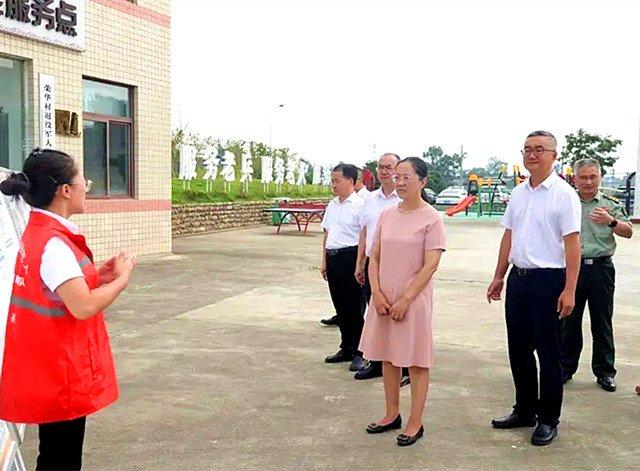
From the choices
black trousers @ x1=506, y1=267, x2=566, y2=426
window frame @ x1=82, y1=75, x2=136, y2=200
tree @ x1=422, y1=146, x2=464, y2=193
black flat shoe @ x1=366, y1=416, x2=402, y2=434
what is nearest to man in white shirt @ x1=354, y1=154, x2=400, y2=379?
black flat shoe @ x1=366, y1=416, x2=402, y2=434

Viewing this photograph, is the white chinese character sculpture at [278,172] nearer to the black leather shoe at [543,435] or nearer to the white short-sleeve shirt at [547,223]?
the white short-sleeve shirt at [547,223]

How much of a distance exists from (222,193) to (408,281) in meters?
17.8

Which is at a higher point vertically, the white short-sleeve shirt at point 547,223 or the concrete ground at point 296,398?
the white short-sleeve shirt at point 547,223

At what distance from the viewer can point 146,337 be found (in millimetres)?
6270

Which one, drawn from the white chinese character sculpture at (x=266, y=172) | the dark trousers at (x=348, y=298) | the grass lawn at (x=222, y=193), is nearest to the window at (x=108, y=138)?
the grass lawn at (x=222, y=193)

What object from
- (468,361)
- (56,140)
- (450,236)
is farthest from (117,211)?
(450,236)

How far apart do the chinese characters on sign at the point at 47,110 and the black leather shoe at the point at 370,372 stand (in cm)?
638

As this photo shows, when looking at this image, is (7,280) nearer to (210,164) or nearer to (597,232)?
(597,232)

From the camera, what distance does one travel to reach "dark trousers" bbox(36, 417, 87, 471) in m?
2.44

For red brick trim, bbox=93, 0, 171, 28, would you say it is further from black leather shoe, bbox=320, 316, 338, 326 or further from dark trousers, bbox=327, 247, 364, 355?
dark trousers, bbox=327, 247, 364, 355

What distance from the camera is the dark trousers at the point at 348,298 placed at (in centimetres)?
558

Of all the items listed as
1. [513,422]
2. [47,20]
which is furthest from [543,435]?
[47,20]

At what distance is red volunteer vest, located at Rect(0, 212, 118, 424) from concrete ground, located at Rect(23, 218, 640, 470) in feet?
4.30

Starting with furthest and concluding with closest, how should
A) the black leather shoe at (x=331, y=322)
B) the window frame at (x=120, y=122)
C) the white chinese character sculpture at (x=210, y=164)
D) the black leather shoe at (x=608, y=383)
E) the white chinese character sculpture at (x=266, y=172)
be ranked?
the white chinese character sculpture at (x=266, y=172), the white chinese character sculpture at (x=210, y=164), the window frame at (x=120, y=122), the black leather shoe at (x=331, y=322), the black leather shoe at (x=608, y=383)
